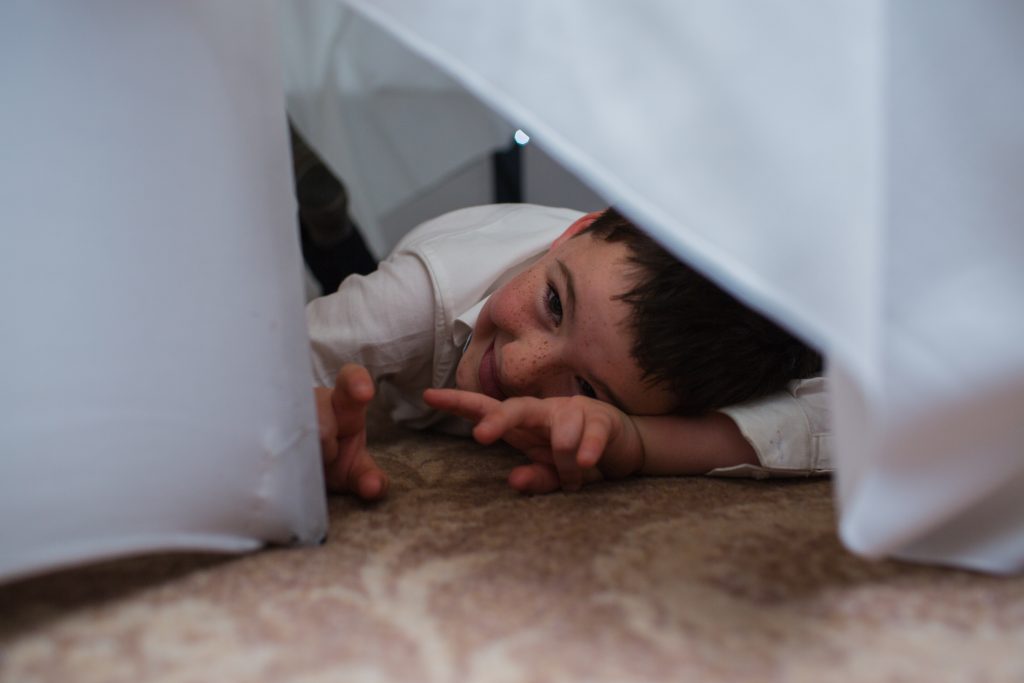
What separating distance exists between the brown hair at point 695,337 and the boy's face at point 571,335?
1 centimetres

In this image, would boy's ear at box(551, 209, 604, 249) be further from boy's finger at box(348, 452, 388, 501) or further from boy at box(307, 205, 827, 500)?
boy's finger at box(348, 452, 388, 501)

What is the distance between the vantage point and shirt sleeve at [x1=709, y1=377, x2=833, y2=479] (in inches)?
27.4

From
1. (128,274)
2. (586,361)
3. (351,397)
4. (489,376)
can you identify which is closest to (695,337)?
(586,361)

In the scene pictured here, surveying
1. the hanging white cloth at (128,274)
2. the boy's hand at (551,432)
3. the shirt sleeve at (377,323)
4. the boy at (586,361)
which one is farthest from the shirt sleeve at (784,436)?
the hanging white cloth at (128,274)

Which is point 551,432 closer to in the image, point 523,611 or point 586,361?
point 586,361

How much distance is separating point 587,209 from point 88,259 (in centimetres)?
122

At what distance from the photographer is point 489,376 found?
770 mm

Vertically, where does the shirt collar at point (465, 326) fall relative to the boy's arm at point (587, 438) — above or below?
above

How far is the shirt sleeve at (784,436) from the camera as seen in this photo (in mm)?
696

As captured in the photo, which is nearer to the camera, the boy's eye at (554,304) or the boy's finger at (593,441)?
the boy's finger at (593,441)

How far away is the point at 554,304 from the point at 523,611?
37cm

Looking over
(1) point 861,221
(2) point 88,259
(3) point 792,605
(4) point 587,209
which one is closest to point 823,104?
(1) point 861,221

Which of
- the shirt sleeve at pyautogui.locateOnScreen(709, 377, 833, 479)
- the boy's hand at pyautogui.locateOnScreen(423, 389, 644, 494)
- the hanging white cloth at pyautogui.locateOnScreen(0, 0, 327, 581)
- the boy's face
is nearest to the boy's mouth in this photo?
the boy's face

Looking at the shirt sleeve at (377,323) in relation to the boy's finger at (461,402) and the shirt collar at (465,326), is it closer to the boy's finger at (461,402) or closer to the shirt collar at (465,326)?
the shirt collar at (465,326)
